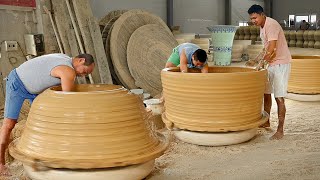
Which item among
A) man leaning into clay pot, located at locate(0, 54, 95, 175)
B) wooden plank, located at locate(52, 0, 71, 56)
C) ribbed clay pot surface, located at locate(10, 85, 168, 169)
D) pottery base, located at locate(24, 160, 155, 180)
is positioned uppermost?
wooden plank, located at locate(52, 0, 71, 56)

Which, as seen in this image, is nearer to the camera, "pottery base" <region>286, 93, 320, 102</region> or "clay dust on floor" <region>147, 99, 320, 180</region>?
"clay dust on floor" <region>147, 99, 320, 180</region>

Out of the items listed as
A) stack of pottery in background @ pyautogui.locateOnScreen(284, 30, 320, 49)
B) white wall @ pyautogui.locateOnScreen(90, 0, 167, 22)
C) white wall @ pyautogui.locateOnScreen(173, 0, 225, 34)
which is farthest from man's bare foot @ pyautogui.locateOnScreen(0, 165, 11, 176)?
stack of pottery in background @ pyautogui.locateOnScreen(284, 30, 320, 49)

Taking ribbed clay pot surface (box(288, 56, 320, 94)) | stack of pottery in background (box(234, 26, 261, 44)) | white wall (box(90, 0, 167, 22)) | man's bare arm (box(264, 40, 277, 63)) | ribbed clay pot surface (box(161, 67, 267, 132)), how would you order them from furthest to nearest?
stack of pottery in background (box(234, 26, 261, 44))
white wall (box(90, 0, 167, 22))
ribbed clay pot surface (box(288, 56, 320, 94))
man's bare arm (box(264, 40, 277, 63))
ribbed clay pot surface (box(161, 67, 267, 132))

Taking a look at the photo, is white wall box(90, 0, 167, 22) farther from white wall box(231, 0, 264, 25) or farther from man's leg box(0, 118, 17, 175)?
man's leg box(0, 118, 17, 175)

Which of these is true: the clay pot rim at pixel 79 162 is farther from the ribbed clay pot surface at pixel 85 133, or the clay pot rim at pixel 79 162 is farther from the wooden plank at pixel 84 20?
→ the wooden plank at pixel 84 20

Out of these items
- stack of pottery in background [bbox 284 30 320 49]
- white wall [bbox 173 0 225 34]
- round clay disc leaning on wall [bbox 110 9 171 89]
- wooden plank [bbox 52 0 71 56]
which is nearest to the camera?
wooden plank [bbox 52 0 71 56]

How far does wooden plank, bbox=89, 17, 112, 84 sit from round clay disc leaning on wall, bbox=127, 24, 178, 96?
18.8 inches

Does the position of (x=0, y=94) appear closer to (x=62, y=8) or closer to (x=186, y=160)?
(x=62, y=8)

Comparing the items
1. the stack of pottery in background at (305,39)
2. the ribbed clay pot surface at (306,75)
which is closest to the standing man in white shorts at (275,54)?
the ribbed clay pot surface at (306,75)

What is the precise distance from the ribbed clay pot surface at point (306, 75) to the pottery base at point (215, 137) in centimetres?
232

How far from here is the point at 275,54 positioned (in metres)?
4.09

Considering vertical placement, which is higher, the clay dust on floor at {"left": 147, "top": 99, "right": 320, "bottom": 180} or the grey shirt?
the grey shirt

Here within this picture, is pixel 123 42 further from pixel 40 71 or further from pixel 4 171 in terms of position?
pixel 4 171

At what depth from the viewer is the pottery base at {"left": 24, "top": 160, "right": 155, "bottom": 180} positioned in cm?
256
